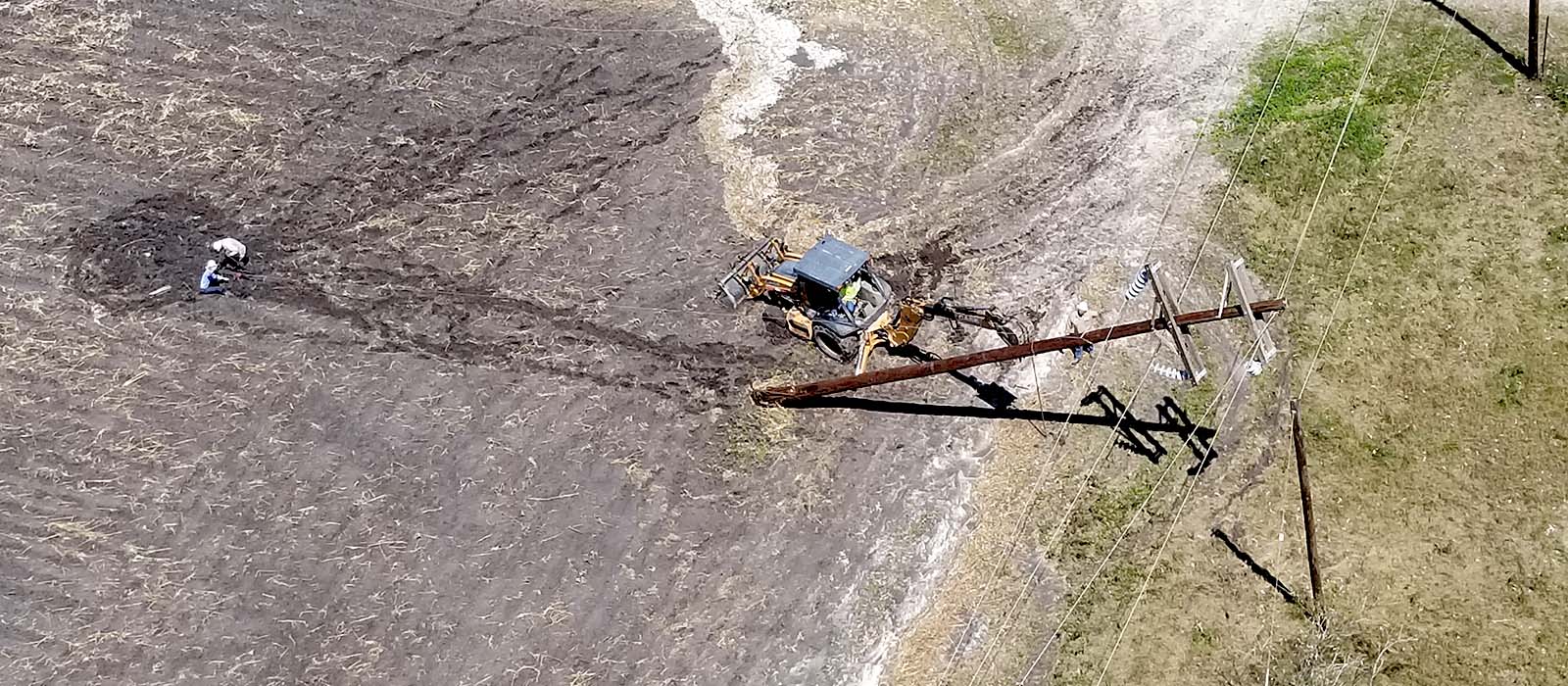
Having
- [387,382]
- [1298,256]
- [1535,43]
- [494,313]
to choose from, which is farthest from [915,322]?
[1535,43]

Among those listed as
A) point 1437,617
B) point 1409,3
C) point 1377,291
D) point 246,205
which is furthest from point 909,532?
point 1409,3

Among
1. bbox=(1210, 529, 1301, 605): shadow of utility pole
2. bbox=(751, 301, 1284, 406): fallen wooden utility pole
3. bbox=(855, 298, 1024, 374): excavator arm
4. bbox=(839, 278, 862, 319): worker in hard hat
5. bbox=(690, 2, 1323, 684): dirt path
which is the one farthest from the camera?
bbox=(690, 2, 1323, 684): dirt path

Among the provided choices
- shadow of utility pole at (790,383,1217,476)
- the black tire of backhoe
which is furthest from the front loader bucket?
shadow of utility pole at (790,383,1217,476)

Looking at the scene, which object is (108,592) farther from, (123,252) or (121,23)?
(121,23)

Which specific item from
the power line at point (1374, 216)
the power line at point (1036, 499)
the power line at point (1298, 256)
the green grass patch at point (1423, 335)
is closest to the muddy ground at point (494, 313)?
the power line at point (1036, 499)

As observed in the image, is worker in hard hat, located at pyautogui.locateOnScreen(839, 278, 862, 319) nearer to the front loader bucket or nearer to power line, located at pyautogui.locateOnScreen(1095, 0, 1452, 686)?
the front loader bucket

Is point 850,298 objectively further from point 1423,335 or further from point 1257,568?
point 1423,335
